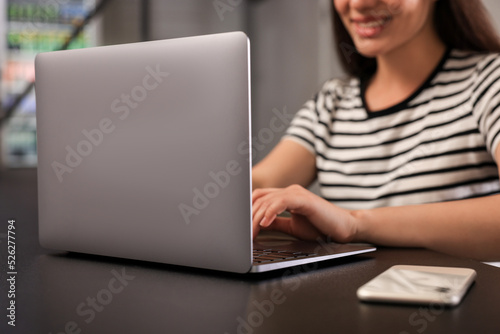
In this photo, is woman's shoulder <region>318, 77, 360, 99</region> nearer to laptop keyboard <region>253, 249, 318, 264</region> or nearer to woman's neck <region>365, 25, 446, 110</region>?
woman's neck <region>365, 25, 446, 110</region>

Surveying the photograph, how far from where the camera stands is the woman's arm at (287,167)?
4.69 ft

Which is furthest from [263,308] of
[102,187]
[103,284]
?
Answer: [102,187]

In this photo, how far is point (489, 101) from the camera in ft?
3.92

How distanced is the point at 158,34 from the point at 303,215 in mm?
3985

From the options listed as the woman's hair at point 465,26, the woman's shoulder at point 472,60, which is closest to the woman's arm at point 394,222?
the woman's shoulder at point 472,60

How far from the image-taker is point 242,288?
59 centimetres

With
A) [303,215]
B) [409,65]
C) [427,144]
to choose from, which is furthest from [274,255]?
[409,65]

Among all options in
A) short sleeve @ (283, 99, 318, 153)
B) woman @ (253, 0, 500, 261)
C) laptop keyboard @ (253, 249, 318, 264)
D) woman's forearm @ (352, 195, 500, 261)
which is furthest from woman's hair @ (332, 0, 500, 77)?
laptop keyboard @ (253, 249, 318, 264)

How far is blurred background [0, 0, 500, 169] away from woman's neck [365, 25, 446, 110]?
8.10 feet

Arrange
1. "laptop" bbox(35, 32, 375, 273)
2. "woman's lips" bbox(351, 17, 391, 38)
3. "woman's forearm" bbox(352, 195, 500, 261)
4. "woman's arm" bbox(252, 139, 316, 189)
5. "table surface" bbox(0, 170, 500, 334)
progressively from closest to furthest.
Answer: "table surface" bbox(0, 170, 500, 334) < "laptop" bbox(35, 32, 375, 273) < "woman's forearm" bbox(352, 195, 500, 261) < "woman's lips" bbox(351, 17, 391, 38) < "woman's arm" bbox(252, 139, 316, 189)

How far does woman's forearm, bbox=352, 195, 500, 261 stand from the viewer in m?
0.88

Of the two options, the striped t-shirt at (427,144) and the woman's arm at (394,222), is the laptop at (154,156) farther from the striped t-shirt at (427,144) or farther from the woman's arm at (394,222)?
the striped t-shirt at (427,144)

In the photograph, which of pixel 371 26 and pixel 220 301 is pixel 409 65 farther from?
pixel 220 301

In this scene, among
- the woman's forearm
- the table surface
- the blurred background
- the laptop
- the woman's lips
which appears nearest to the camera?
the table surface
